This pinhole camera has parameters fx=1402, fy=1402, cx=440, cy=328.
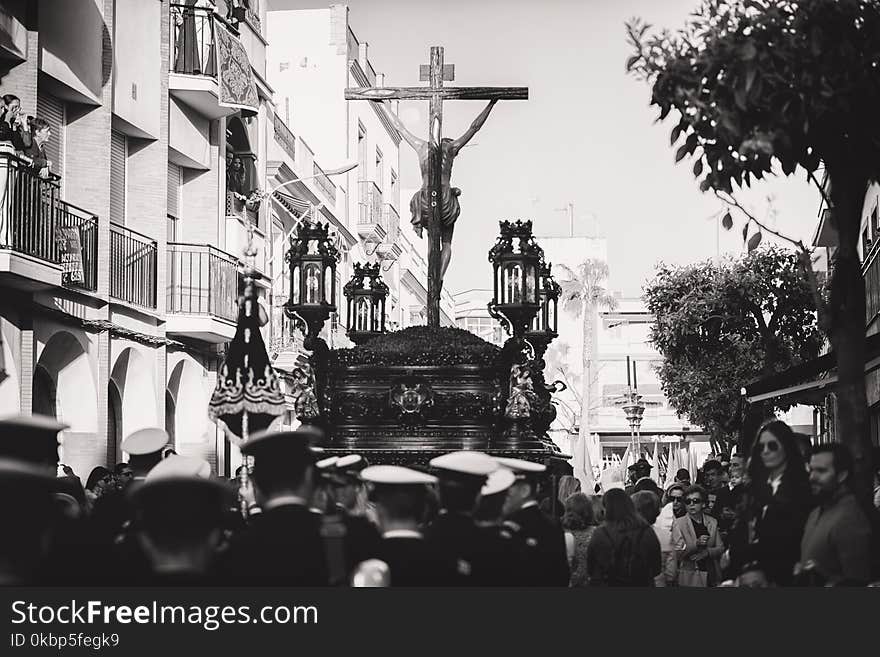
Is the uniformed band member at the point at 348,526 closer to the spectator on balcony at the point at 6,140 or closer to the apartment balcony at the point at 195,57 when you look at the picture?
the spectator on balcony at the point at 6,140

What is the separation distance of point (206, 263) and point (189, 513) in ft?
52.2

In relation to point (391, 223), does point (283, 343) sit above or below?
below

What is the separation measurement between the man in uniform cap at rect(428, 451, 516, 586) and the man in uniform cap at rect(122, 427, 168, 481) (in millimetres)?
2069

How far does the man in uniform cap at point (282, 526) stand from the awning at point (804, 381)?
9.72 metres

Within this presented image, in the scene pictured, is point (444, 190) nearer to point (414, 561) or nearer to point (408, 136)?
point (408, 136)

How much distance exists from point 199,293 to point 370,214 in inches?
601

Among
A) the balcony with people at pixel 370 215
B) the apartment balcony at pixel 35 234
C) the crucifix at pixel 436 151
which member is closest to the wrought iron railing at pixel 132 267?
the apartment balcony at pixel 35 234

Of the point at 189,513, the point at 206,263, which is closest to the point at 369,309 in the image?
the point at 206,263

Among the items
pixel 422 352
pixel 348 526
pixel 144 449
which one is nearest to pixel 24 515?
pixel 348 526

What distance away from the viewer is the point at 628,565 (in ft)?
25.8

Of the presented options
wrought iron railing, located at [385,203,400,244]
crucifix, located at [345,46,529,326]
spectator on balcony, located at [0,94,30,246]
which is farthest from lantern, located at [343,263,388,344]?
wrought iron railing, located at [385,203,400,244]

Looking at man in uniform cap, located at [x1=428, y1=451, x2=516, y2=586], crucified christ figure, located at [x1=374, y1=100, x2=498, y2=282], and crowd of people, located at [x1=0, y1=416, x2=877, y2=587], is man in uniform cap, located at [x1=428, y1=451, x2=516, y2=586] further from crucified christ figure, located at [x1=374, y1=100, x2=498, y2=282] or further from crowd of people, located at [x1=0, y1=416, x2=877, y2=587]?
crucified christ figure, located at [x1=374, y1=100, x2=498, y2=282]

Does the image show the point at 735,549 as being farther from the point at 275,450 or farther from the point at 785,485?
the point at 275,450

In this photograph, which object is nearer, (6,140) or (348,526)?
(348,526)
